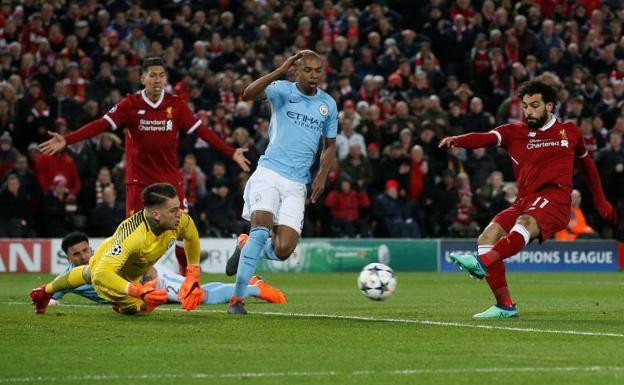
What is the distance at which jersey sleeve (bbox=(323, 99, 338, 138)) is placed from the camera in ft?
40.6

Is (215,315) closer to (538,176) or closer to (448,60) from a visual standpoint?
(538,176)

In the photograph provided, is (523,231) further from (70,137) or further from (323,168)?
(70,137)

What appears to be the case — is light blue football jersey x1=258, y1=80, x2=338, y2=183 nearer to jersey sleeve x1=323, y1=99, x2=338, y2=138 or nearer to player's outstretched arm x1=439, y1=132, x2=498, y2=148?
jersey sleeve x1=323, y1=99, x2=338, y2=138

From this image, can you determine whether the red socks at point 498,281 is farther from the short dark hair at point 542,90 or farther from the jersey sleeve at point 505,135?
the short dark hair at point 542,90

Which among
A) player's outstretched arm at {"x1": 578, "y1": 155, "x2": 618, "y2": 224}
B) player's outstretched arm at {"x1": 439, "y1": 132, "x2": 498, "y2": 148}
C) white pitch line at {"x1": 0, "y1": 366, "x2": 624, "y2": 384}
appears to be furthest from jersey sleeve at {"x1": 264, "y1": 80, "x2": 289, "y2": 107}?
white pitch line at {"x1": 0, "y1": 366, "x2": 624, "y2": 384}

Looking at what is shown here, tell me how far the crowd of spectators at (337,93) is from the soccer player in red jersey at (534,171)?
973 cm

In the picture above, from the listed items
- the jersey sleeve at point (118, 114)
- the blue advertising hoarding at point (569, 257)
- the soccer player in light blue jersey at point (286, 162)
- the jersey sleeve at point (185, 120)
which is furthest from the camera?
the blue advertising hoarding at point (569, 257)

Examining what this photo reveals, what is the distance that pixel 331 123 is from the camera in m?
12.4

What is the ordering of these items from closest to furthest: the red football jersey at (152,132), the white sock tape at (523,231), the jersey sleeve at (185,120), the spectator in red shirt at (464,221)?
the white sock tape at (523,231) < the red football jersey at (152,132) < the jersey sleeve at (185,120) < the spectator in red shirt at (464,221)

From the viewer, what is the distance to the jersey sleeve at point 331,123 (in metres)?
12.4

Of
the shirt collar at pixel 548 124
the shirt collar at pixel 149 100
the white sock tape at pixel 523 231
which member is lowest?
the white sock tape at pixel 523 231

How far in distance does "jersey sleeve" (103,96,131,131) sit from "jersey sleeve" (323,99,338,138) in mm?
2422

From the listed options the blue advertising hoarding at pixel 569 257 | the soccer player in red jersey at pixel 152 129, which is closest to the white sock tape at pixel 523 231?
the soccer player in red jersey at pixel 152 129

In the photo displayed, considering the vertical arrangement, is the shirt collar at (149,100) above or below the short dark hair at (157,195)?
above
